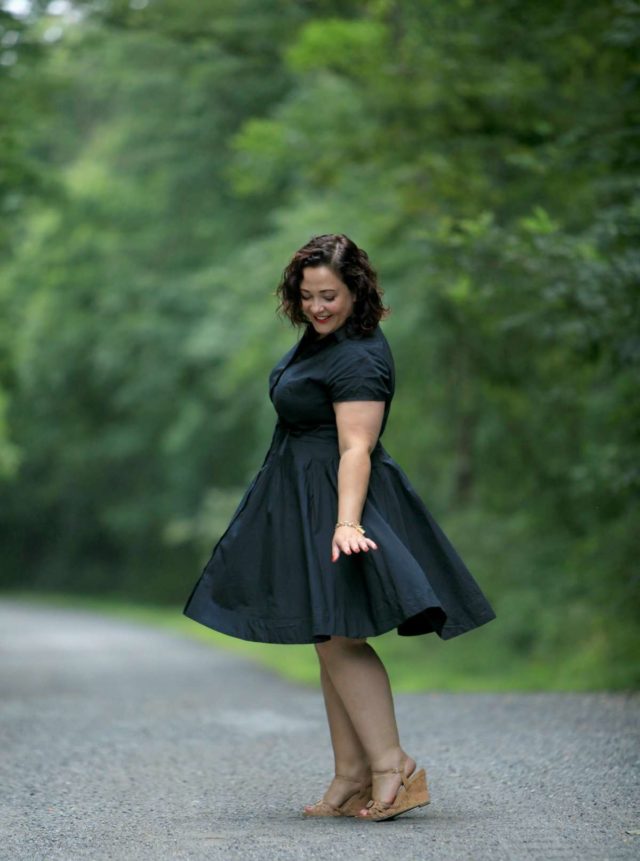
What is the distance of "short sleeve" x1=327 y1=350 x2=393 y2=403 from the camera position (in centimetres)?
476

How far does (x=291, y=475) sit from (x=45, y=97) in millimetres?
12173

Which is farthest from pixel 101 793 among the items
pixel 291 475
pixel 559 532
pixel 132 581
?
pixel 132 581

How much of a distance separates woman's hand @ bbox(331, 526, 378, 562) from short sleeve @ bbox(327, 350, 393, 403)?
45 centimetres

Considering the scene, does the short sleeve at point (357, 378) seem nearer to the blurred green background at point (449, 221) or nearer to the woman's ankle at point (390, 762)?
the woman's ankle at point (390, 762)

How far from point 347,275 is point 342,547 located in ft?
3.17

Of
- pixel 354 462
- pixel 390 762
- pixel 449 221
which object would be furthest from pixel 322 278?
pixel 449 221

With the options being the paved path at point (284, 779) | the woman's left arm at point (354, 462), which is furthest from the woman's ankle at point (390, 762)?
the woman's left arm at point (354, 462)

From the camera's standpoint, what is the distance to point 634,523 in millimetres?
10008

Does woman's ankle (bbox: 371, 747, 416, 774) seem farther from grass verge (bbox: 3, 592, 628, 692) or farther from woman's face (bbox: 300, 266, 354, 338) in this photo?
grass verge (bbox: 3, 592, 628, 692)

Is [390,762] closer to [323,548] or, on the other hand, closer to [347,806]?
[347,806]

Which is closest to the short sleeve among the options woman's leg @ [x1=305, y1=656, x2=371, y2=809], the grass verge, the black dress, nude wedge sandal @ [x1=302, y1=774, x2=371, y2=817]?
the black dress

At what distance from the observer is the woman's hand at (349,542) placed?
4.54m

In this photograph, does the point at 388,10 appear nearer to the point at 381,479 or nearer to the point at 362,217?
the point at 362,217

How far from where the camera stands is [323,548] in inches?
187
